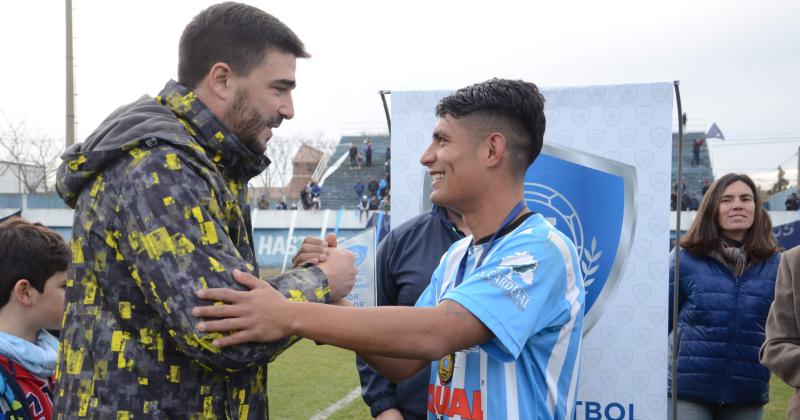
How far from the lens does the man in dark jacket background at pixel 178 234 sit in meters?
1.54

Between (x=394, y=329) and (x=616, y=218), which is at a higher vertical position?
(x=616, y=218)

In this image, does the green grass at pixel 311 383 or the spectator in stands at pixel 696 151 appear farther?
the spectator in stands at pixel 696 151

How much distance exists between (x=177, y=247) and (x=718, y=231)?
12.3 feet

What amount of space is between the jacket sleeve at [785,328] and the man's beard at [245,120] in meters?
2.18

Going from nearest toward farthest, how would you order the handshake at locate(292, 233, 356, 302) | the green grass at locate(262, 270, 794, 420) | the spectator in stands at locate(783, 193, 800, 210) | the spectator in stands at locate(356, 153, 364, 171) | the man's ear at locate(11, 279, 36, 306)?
the handshake at locate(292, 233, 356, 302) → the man's ear at locate(11, 279, 36, 306) → the green grass at locate(262, 270, 794, 420) → the spectator in stands at locate(783, 193, 800, 210) → the spectator in stands at locate(356, 153, 364, 171)

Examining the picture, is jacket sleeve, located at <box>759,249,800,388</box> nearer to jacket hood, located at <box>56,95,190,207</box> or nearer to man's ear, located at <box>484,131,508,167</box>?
man's ear, located at <box>484,131,508,167</box>

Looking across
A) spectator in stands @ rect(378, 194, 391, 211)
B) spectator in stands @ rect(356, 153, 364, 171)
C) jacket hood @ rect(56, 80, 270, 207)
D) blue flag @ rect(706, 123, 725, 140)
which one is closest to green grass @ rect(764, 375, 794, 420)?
jacket hood @ rect(56, 80, 270, 207)

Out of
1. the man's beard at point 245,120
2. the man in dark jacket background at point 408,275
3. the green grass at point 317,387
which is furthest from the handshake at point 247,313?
the green grass at point 317,387

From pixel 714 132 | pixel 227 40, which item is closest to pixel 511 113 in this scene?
pixel 227 40

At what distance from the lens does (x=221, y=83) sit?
1.81 metres

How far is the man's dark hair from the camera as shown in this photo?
264cm

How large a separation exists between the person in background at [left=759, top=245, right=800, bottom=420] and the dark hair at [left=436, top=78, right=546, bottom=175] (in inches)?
56.7

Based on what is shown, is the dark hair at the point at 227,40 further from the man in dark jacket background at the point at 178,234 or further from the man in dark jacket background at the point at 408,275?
the man in dark jacket background at the point at 408,275

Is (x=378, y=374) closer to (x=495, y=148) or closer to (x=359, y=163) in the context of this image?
(x=495, y=148)
